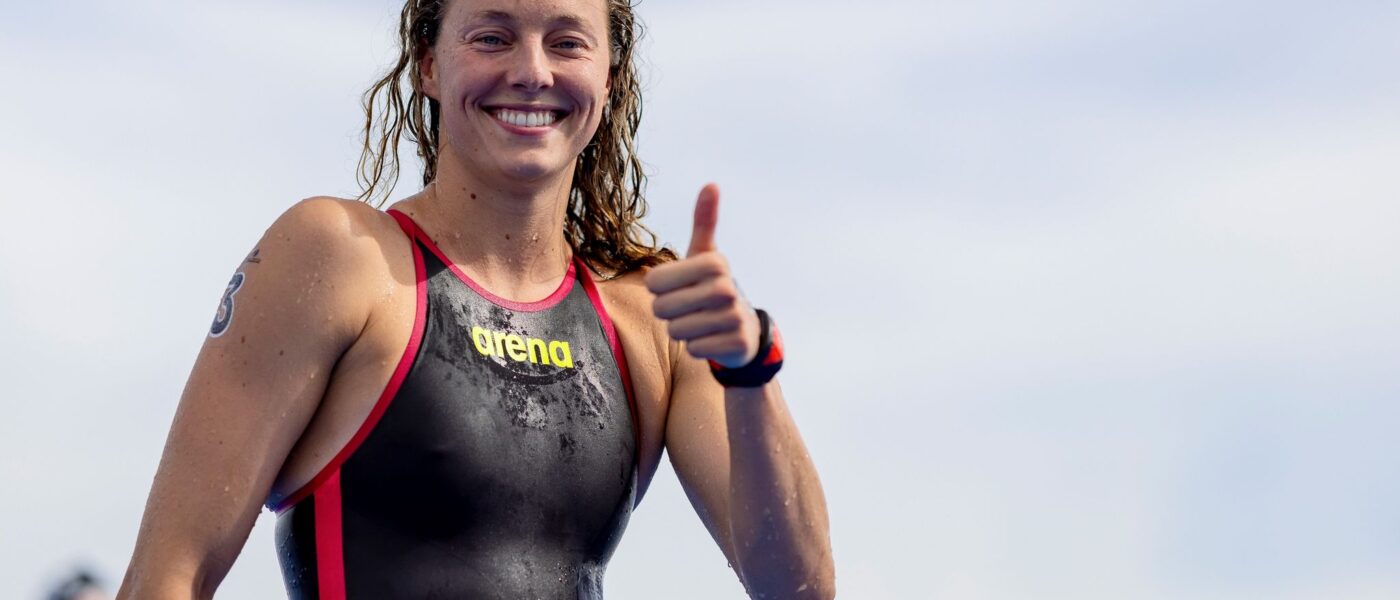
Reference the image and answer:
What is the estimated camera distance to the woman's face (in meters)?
4.91

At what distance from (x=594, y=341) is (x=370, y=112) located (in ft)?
4.01

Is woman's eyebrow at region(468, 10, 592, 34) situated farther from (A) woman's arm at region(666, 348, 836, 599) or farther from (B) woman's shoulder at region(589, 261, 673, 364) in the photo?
(A) woman's arm at region(666, 348, 836, 599)

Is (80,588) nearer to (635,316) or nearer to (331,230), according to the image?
(635,316)

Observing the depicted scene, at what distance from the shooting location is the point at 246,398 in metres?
4.41

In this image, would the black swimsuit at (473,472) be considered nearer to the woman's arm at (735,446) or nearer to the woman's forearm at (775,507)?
the woman's arm at (735,446)

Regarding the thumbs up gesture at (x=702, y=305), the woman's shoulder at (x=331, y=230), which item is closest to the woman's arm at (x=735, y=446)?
the thumbs up gesture at (x=702, y=305)

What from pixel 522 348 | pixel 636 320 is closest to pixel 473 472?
pixel 522 348

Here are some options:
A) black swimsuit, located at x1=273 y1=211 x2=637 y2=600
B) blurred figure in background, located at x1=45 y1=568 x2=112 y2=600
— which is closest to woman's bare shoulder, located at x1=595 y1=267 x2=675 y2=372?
black swimsuit, located at x1=273 y1=211 x2=637 y2=600

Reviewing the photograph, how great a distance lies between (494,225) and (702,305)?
143 cm

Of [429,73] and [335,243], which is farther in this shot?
[429,73]

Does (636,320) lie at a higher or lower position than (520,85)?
lower

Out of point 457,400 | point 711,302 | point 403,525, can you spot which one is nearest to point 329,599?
point 403,525

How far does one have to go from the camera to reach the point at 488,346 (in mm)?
4809

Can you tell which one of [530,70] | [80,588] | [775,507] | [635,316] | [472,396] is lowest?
[80,588]
